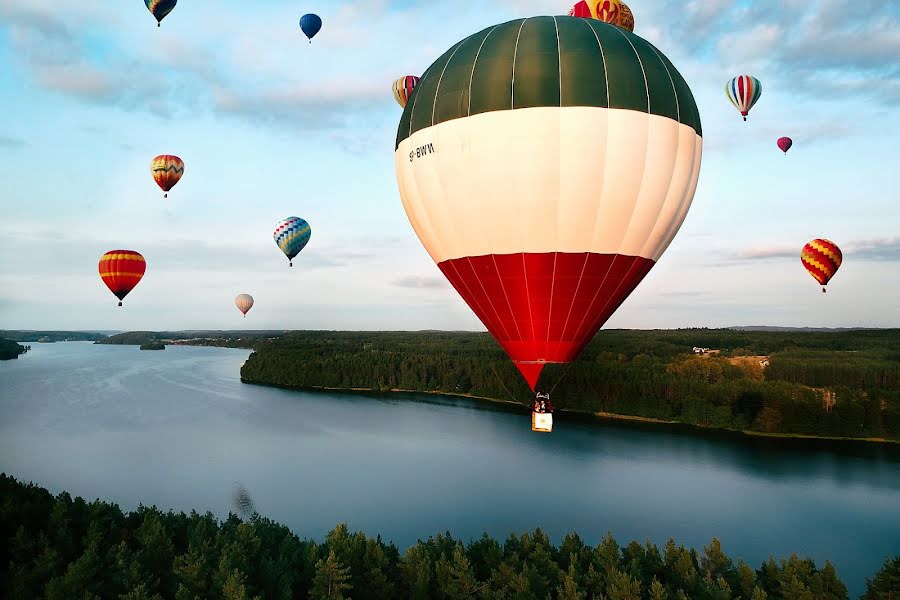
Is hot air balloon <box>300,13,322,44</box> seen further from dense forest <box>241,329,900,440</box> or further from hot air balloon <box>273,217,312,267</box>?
dense forest <box>241,329,900,440</box>

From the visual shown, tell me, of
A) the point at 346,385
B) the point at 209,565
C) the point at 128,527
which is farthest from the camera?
the point at 346,385

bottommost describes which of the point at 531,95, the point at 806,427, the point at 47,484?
the point at 47,484

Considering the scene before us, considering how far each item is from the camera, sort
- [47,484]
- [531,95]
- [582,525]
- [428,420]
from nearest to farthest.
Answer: [531,95], [582,525], [47,484], [428,420]

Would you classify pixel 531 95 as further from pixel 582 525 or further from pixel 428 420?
pixel 428 420

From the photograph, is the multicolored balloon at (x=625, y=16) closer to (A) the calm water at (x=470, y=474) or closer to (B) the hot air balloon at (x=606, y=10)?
(B) the hot air balloon at (x=606, y=10)

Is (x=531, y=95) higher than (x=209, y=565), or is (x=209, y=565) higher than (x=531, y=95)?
(x=531, y=95)

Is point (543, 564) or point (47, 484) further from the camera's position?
point (47, 484)

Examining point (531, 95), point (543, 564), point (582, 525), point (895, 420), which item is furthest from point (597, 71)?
point (895, 420)
